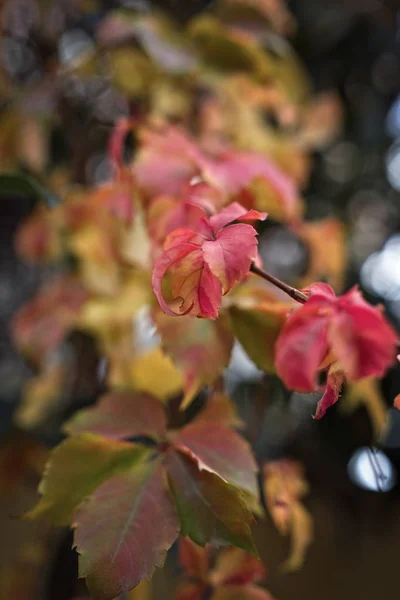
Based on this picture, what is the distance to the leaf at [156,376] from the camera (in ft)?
1.55

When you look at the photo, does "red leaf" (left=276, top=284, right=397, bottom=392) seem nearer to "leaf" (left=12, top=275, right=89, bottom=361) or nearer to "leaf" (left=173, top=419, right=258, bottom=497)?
"leaf" (left=173, top=419, right=258, bottom=497)

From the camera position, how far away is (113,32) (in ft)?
1.97

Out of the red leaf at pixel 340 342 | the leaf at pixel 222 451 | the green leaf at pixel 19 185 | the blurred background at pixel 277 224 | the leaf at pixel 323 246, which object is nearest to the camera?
the red leaf at pixel 340 342

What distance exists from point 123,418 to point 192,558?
11 centimetres

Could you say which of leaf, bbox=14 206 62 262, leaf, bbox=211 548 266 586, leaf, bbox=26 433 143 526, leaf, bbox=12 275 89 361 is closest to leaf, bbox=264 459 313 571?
leaf, bbox=211 548 266 586

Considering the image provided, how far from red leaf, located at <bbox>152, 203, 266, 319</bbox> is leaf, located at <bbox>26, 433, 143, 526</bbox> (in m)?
0.12

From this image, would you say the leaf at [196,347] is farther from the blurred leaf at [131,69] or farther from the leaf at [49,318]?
the blurred leaf at [131,69]

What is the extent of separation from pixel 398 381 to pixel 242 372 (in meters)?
0.26

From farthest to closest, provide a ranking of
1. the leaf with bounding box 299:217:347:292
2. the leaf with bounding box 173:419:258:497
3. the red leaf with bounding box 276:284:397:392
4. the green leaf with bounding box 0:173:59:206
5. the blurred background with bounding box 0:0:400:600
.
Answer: the blurred background with bounding box 0:0:400:600, the leaf with bounding box 299:217:347:292, the green leaf with bounding box 0:173:59:206, the leaf with bounding box 173:419:258:497, the red leaf with bounding box 276:284:397:392

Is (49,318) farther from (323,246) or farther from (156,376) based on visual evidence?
(323,246)

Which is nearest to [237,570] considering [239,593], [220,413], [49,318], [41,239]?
[239,593]

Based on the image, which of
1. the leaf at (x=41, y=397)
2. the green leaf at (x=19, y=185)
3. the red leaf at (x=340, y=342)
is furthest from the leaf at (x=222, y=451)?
the leaf at (x=41, y=397)

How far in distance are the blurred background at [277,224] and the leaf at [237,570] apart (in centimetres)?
20

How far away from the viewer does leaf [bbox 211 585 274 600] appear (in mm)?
375
